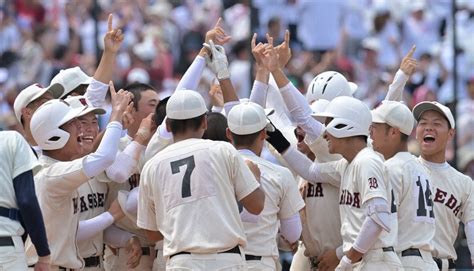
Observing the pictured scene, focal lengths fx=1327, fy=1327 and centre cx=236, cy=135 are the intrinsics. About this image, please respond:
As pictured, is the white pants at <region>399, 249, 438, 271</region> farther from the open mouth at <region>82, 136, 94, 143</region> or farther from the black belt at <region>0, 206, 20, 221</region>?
the black belt at <region>0, 206, 20, 221</region>

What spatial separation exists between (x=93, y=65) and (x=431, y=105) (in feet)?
28.1

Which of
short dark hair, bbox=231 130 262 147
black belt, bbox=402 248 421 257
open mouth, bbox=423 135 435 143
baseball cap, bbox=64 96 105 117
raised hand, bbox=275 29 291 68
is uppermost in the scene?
raised hand, bbox=275 29 291 68

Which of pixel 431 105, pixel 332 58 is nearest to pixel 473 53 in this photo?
pixel 332 58

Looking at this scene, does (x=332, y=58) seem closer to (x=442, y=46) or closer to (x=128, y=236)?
(x=442, y=46)

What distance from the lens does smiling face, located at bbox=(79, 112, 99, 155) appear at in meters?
9.70

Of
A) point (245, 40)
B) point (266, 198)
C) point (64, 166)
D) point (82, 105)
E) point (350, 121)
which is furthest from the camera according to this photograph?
point (245, 40)

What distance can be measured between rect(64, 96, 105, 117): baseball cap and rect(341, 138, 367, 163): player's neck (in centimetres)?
182

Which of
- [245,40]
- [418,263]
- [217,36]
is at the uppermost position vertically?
[217,36]

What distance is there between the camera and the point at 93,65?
1831 cm

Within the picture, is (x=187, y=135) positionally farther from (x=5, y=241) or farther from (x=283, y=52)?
(x=283, y=52)

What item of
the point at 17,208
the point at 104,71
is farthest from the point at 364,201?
the point at 17,208

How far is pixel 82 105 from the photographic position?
32.4ft

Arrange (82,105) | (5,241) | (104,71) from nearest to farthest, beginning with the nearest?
(5,241) → (82,105) → (104,71)

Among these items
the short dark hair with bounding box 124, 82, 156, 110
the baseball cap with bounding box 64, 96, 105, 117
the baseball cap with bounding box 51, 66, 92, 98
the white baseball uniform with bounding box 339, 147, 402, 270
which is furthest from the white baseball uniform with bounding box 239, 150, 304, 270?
the baseball cap with bounding box 51, 66, 92, 98
